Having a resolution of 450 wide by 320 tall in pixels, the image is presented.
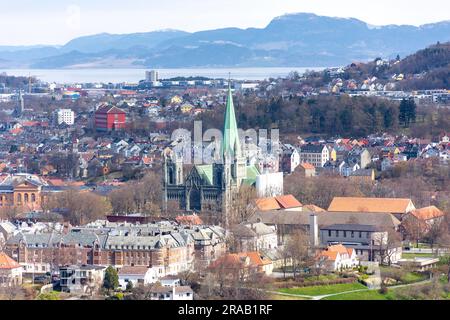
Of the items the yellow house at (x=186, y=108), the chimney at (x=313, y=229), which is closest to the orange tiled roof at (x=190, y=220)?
the chimney at (x=313, y=229)

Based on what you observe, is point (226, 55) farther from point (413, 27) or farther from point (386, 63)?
point (386, 63)

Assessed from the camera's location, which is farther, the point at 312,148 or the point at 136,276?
the point at 312,148

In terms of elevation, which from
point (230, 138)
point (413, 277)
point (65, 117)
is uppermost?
point (230, 138)

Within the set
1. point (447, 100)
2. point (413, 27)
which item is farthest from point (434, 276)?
point (413, 27)

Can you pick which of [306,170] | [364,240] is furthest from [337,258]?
[306,170]

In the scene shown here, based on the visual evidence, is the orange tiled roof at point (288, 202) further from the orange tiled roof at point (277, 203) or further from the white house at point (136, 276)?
the white house at point (136, 276)

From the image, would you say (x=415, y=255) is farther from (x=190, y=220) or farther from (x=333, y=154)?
(x=333, y=154)

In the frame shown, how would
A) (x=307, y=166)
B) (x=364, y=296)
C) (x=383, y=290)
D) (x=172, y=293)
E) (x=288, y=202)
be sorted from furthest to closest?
1. (x=307, y=166)
2. (x=288, y=202)
3. (x=383, y=290)
4. (x=364, y=296)
5. (x=172, y=293)
